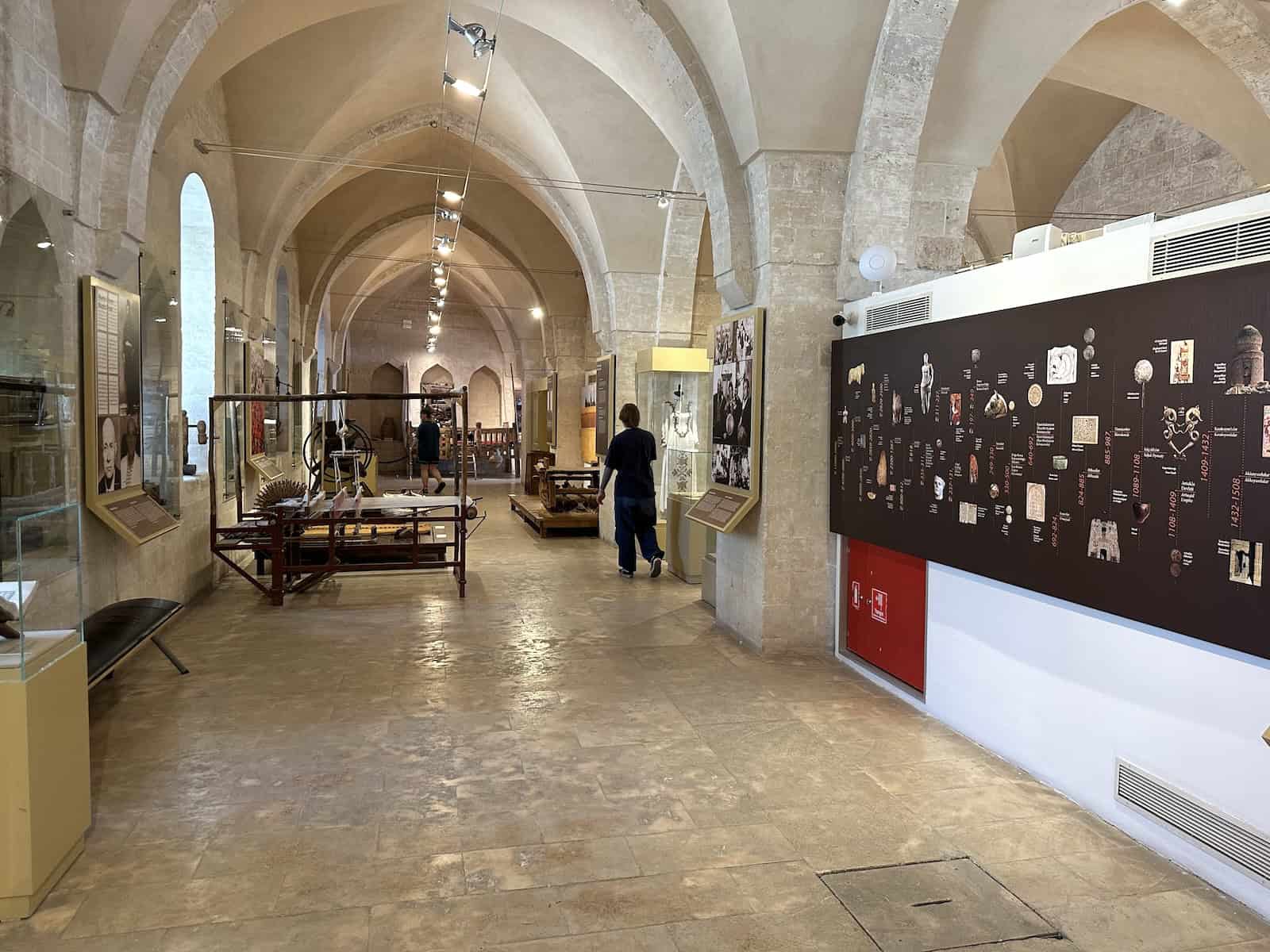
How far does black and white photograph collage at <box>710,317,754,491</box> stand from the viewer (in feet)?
20.5

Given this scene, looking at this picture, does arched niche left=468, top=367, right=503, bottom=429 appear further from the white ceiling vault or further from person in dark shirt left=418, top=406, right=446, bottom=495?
the white ceiling vault

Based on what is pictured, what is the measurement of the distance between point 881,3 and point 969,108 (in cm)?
100

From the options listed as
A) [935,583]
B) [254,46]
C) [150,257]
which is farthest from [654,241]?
[935,583]

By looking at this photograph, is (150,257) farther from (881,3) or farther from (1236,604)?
(1236,604)

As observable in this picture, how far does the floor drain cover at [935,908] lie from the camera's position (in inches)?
106

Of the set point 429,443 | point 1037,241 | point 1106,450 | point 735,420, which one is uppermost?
point 1037,241

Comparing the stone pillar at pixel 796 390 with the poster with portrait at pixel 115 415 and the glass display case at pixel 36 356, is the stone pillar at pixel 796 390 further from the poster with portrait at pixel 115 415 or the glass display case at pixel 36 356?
the glass display case at pixel 36 356

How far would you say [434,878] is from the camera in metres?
3.01

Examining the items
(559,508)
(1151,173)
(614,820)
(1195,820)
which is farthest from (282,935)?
(1151,173)

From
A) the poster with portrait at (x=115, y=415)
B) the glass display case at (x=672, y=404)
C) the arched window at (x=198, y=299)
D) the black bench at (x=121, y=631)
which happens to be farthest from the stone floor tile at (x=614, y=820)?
the arched window at (x=198, y=299)

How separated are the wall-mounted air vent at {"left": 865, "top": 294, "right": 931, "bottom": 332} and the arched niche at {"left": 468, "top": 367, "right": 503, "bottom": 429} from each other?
23855mm

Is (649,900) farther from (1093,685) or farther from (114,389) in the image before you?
(114,389)

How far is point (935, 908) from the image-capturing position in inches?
113

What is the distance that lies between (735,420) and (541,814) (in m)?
3.73
